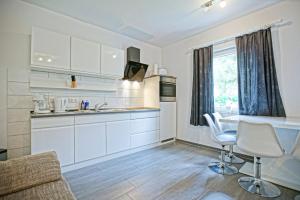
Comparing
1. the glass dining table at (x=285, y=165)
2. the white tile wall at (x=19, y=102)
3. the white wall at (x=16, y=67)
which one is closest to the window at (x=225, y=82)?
the glass dining table at (x=285, y=165)

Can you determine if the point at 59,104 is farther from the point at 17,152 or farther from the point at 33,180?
the point at 33,180

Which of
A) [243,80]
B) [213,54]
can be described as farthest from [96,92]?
[243,80]

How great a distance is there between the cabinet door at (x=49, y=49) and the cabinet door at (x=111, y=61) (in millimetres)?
614

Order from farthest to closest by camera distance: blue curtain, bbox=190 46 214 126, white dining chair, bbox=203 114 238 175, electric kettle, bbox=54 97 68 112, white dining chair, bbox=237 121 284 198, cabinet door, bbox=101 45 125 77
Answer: blue curtain, bbox=190 46 214 126 → cabinet door, bbox=101 45 125 77 → electric kettle, bbox=54 97 68 112 → white dining chair, bbox=203 114 238 175 → white dining chair, bbox=237 121 284 198

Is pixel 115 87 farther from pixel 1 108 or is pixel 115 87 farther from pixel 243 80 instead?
pixel 243 80

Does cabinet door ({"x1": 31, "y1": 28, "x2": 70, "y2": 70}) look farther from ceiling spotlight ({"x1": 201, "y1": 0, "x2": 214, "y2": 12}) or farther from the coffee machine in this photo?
ceiling spotlight ({"x1": 201, "y1": 0, "x2": 214, "y2": 12})

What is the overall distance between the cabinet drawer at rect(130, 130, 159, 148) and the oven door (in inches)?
32.5

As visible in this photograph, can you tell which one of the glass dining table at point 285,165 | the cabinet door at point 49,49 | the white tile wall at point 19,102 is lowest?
the glass dining table at point 285,165

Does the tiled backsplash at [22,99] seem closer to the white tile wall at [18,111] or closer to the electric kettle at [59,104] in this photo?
the white tile wall at [18,111]

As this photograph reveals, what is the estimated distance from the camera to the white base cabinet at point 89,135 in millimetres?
2018

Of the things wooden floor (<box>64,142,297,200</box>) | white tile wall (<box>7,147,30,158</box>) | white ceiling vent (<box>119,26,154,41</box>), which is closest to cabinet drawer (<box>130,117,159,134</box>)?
wooden floor (<box>64,142,297,200</box>)

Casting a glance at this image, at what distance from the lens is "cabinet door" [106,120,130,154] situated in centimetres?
262

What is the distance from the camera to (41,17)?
241 centimetres

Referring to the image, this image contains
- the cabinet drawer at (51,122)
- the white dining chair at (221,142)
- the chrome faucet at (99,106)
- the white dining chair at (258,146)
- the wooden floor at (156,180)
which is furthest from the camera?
the chrome faucet at (99,106)
